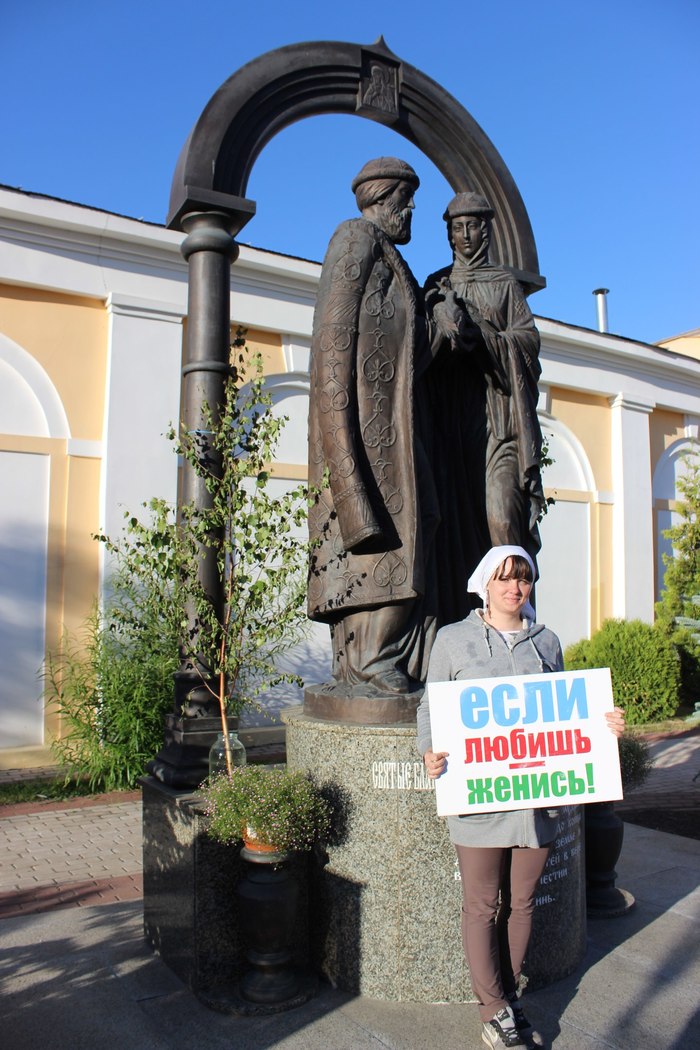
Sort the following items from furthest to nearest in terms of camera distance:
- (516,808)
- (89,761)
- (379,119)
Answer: (89,761)
(379,119)
(516,808)

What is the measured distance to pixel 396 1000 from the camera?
3234 mm

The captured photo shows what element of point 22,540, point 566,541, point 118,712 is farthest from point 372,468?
point 566,541

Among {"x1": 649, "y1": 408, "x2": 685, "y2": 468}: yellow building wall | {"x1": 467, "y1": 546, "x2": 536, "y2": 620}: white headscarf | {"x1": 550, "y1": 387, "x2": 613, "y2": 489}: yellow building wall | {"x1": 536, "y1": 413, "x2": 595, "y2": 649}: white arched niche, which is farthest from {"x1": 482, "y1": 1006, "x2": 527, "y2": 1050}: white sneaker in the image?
{"x1": 649, "y1": 408, "x2": 685, "y2": 468}: yellow building wall

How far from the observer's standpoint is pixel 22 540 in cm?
898

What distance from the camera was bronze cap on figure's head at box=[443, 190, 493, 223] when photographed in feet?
13.8

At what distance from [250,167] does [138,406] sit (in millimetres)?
5457

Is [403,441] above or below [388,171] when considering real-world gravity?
below

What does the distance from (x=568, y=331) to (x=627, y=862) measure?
971cm

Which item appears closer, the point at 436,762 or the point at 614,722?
the point at 436,762

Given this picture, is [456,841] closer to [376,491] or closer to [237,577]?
[376,491]

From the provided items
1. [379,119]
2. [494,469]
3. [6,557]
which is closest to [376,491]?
[494,469]

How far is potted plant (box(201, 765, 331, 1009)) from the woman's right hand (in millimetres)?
718

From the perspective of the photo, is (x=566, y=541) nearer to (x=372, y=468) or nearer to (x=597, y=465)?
(x=597, y=465)

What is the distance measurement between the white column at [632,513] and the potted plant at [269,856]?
458 inches
